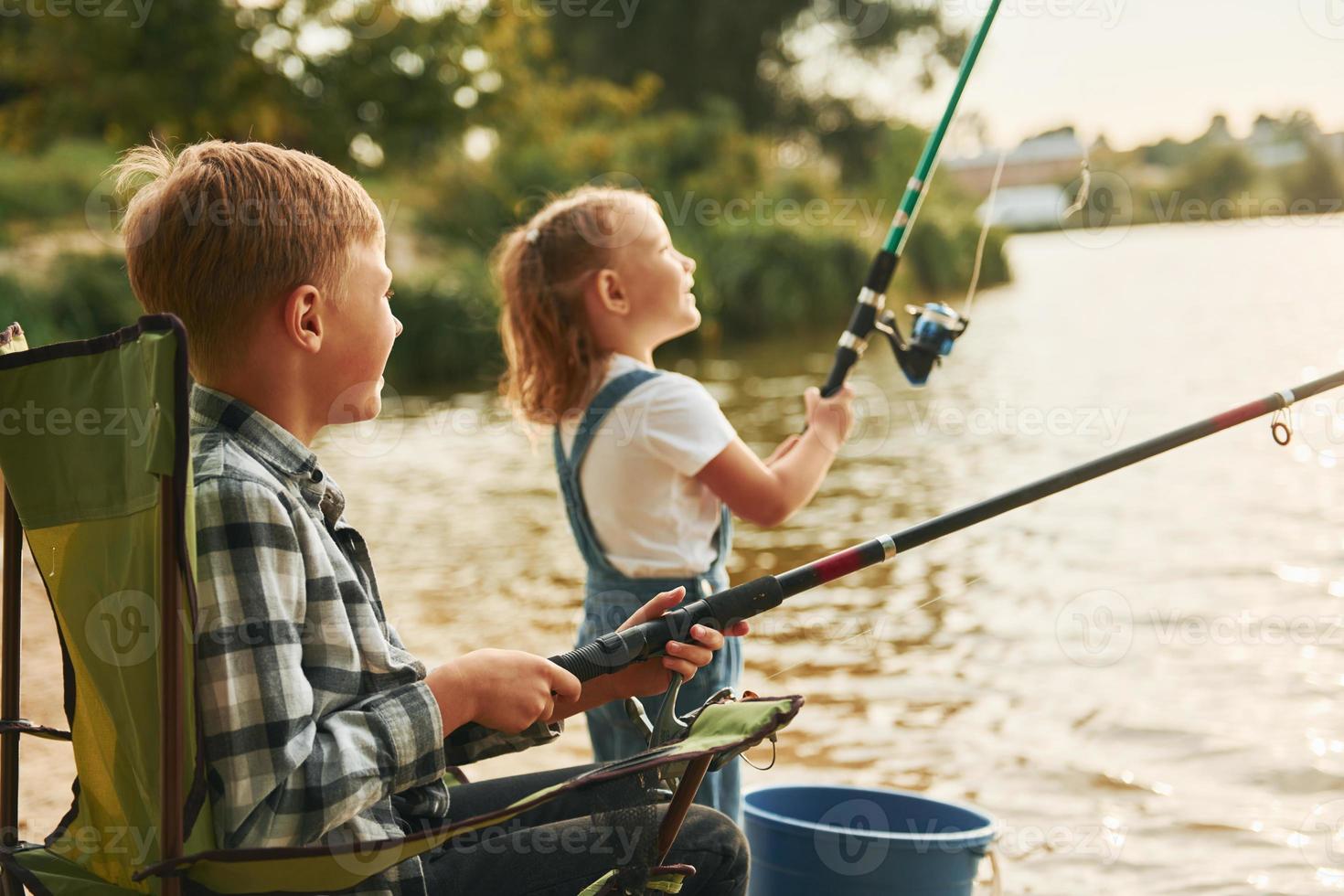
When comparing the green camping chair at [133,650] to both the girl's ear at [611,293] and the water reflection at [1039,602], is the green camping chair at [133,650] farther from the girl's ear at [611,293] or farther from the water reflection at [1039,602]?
the water reflection at [1039,602]

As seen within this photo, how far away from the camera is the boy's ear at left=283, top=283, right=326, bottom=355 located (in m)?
1.46

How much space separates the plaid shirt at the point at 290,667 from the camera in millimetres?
1285

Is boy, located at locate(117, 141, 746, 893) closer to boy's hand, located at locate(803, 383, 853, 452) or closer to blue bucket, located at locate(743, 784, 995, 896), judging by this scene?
blue bucket, located at locate(743, 784, 995, 896)

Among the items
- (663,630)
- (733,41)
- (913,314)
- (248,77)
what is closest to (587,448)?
(913,314)

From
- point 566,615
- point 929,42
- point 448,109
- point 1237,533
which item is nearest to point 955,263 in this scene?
point 448,109

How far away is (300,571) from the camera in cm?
135

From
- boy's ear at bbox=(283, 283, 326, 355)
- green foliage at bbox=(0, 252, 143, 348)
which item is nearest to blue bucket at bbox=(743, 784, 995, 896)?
boy's ear at bbox=(283, 283, 326, 355)

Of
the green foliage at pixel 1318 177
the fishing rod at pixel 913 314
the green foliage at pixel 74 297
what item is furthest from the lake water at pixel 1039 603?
the green foliage at pixel 1318 177

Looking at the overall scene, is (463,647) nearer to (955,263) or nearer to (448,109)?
(448,109)

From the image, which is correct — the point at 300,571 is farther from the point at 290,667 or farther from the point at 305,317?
the point at 305,317

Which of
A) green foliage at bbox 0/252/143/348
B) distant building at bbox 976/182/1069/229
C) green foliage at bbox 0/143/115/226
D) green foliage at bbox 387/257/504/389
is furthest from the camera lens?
green foliage at bbox 0/143/115/226

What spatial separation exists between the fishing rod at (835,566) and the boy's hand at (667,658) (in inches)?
0.6

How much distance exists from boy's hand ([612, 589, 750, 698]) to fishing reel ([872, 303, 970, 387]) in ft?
3.51

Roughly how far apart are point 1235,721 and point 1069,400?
22.9 ft
